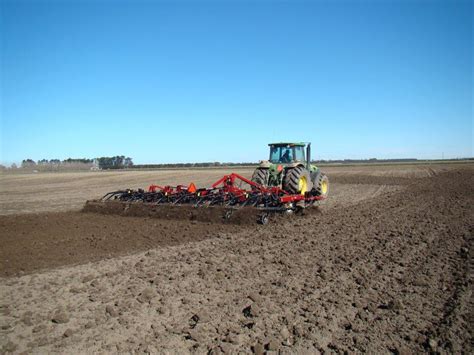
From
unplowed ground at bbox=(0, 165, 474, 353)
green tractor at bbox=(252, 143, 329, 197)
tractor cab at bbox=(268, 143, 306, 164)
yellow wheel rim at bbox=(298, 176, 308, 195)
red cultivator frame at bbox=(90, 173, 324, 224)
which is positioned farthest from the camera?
tractor cab at bbox=(268, 143, 306, 164)

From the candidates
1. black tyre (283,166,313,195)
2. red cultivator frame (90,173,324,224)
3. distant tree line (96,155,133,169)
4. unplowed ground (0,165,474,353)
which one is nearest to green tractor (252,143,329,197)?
black tyre (283,166,313,195)

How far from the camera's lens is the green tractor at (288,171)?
35.3ft

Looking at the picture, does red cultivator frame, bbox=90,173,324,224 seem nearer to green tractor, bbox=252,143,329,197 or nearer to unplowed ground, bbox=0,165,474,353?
green tractor, bbox=252,143,329,197

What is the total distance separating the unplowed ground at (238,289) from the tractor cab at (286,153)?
3685 mm

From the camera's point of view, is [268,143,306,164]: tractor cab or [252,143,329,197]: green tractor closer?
[252,143,329,197]: green tractor

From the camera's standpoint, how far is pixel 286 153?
11789mm

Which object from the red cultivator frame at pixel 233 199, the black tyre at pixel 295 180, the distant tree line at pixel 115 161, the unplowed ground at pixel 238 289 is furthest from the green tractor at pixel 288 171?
the distant tree line at pixel 115 161

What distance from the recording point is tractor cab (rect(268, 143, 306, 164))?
11719 millimetres

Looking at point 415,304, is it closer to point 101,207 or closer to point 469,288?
point 469,288

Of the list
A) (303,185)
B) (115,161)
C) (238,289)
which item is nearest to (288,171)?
(303,185)

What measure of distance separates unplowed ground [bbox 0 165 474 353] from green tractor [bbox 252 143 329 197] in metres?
2.51

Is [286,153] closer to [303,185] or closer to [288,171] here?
[288,171]

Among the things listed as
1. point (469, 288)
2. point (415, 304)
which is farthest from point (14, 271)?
point (469, 288)

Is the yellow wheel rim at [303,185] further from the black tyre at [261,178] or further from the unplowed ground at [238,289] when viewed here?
the unplowed ground at [238,289]
